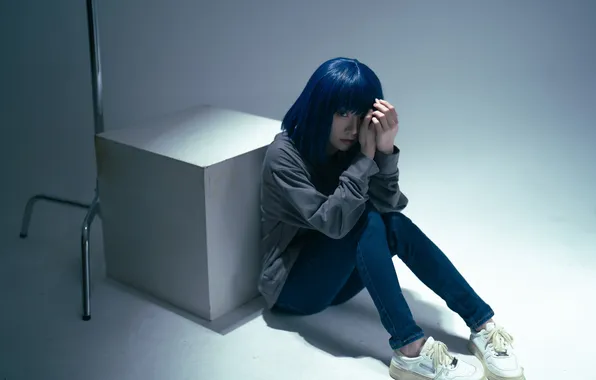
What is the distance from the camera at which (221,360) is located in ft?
7.27

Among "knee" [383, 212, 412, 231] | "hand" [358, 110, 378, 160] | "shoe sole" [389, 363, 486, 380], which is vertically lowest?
"shoe sole" [389, 363, 486, 380]

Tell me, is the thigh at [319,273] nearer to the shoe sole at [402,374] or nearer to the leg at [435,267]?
the leg at [435,267]

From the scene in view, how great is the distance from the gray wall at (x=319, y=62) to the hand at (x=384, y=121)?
1.22 meters

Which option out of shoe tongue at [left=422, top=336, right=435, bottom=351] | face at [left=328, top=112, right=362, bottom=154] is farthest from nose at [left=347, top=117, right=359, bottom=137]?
shoe tongue at [left=422, top=336, right=435, bottom=351]

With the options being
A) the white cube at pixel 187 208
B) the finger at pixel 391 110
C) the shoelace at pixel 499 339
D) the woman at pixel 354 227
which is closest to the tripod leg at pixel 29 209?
the white cube at pixel 187 208

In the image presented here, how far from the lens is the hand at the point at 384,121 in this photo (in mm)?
2113

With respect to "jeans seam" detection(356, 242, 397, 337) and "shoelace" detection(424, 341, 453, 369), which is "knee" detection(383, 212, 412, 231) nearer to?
"jeans seam" detection(356, 242, 397, 337)

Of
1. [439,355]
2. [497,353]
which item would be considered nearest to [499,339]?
[497,353]

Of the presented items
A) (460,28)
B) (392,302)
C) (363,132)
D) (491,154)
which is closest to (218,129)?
(363,132)

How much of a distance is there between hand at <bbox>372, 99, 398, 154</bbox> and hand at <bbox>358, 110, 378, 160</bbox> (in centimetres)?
1

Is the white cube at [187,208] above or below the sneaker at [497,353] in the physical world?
above

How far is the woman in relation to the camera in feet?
6.89

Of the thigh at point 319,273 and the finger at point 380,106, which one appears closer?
the finger at point 380,106

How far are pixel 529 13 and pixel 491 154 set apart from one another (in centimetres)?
95
